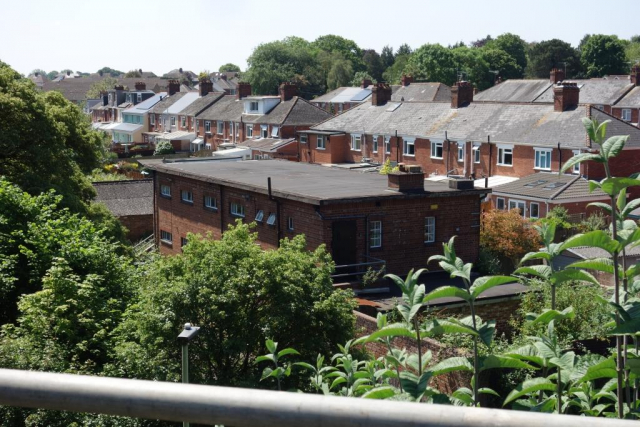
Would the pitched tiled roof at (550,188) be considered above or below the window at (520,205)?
above

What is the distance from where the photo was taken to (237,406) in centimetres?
247

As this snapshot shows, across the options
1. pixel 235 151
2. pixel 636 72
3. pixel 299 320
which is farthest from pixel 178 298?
pixel 636 72

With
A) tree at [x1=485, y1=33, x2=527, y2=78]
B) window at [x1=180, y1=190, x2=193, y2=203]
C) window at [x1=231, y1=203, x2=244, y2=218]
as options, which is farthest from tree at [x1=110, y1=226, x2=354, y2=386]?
tree at [x1=485, y1=33, x2=527, y2=78]

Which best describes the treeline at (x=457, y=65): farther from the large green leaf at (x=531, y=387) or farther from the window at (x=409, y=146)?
the large green leaf at (x=531, y=387)

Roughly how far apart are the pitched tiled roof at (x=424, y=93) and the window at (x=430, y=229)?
2360 inches

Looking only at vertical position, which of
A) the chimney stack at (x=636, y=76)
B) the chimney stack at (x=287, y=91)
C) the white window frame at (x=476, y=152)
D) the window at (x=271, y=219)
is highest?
the chimney stack at (x=636, y=76)

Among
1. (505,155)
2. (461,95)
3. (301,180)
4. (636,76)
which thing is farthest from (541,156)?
(636,76)

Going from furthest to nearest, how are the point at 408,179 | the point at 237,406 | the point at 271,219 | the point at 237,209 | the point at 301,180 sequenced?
the point at 301,180, the point at 237,209, the point at 271,219, the point at 408,179, the point at 237,406

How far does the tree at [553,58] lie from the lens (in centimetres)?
11662

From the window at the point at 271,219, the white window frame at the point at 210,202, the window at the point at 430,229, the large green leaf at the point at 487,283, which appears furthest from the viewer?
the white window frame at the point at 210,202

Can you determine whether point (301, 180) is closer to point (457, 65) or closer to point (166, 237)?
point (166, 237)

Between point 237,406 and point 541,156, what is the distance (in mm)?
47222

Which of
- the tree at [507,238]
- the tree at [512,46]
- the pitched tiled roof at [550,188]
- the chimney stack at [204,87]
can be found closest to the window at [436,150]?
the pitched tiled roof at [550,188]

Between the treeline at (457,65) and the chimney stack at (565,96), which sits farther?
the treeline at (457,65)
